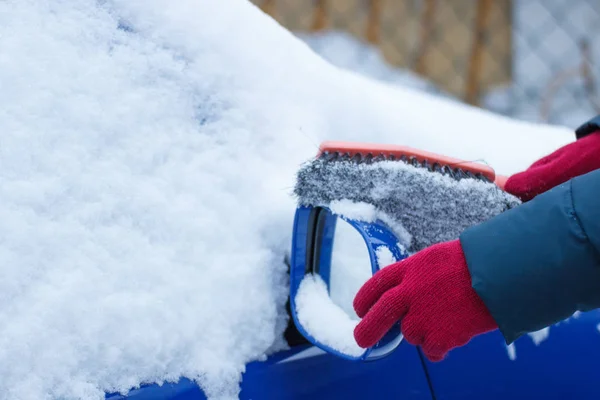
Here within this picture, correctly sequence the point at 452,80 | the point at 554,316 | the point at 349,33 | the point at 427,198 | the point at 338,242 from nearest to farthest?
the point at 554,316 < the point at 427,198 < the point at 338,242 < the point at 349,33 < the point at 452,80

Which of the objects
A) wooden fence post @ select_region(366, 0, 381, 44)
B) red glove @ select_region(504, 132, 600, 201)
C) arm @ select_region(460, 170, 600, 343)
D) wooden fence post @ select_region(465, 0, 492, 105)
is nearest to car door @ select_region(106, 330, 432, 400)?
arm @ select_region(460, 170, 600, 343)

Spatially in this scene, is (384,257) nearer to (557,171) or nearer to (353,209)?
(353,209)

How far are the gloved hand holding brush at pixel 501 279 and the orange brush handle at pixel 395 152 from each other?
0.16 meters

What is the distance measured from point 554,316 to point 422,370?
0.83 ft

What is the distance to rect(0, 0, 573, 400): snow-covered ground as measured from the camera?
0.76 meters

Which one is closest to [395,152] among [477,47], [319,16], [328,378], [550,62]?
[328,378]

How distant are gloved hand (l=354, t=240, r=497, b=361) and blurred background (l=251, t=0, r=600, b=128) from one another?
13.3 ft

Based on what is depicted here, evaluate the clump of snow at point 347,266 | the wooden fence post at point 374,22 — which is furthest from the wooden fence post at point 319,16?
the clump of snow at point 347,266

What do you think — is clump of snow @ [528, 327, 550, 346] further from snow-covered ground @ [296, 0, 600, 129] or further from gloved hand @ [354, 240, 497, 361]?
snow-covered ground @ [296, 0, 600, 129]

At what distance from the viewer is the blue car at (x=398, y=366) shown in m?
0.86

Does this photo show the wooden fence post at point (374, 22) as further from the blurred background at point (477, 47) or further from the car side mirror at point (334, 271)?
the car side mirror at point (334, 271)

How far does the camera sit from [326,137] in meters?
1.12

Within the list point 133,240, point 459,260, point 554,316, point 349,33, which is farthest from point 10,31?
point 349,33

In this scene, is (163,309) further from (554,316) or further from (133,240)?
(554,316)
